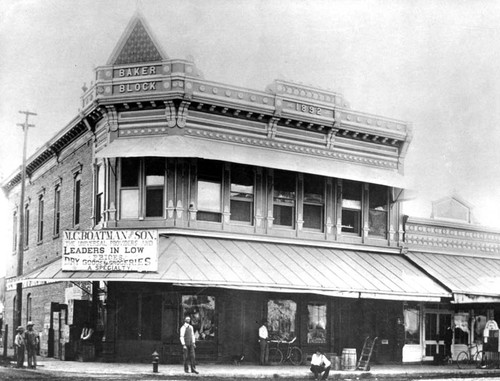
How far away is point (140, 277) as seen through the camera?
71.8ft

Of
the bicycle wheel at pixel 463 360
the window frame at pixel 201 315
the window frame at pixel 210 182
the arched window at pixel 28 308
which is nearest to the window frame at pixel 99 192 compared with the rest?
the window frame at pixel 210 182

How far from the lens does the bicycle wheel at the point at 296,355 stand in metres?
25.6

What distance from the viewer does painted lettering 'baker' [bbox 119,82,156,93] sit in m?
24.6

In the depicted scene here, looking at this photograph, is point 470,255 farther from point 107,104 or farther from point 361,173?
point 107,104

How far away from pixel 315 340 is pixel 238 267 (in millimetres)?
4840

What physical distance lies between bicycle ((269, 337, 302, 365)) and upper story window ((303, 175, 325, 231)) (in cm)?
435

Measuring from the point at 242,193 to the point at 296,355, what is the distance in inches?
231

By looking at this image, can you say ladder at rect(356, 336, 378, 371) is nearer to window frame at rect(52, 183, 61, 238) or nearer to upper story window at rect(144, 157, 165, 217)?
upper story window at rect(144, 157, 165, 217)

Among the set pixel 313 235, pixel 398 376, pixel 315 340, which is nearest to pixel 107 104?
pixel 313 235

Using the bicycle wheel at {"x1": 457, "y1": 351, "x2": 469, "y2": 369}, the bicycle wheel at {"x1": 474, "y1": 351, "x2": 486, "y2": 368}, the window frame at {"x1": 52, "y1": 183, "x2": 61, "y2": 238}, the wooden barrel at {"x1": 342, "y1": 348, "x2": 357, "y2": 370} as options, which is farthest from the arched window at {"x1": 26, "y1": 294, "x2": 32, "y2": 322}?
the bicycle wheel at {"x1": 474, "y1": 351, "x2": 486, "y2": 368}

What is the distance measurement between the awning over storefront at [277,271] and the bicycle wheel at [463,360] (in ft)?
10.3

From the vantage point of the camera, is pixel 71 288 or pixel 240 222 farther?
pixel 71 288

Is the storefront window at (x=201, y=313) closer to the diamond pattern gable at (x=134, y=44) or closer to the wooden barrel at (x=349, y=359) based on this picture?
the wooden barrel at (x=349, y=359)

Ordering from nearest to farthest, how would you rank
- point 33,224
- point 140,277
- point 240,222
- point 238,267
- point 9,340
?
1. point 140,277
2. point 238,267
3. point 240,222
4. point 33,224
5. point 9,340
